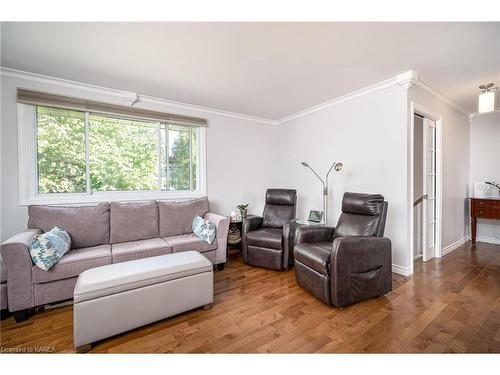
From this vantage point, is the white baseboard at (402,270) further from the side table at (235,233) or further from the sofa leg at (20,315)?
the sofa leg at (20,315)

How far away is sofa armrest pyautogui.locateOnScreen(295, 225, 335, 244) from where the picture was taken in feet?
7.97

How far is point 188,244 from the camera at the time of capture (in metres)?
2.56

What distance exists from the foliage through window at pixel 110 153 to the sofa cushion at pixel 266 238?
1305 mm

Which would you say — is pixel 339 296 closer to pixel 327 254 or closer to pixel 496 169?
pixel 327 254

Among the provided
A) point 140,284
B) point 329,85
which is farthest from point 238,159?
Result: point 140,284

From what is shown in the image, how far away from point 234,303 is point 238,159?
2.50 metres

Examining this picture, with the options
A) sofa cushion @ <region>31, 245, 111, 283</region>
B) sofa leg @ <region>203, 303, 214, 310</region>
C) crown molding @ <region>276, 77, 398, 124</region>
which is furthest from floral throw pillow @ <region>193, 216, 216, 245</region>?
crown molding @ <region>276, 77, 398, 124</region>

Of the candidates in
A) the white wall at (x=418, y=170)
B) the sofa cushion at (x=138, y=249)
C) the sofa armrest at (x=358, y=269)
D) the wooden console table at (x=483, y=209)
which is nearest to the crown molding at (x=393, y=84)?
the white wall at (x=418, y=170)

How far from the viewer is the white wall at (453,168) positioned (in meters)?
3.16

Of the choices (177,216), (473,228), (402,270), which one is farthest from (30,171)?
(473,228)

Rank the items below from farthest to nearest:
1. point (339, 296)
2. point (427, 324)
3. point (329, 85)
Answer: point (329, 85) → point (339, 296) → point (427, 324)

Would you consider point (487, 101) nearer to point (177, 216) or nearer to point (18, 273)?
point (177, 216)

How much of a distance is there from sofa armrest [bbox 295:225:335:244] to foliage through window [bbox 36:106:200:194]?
1.93 meters
